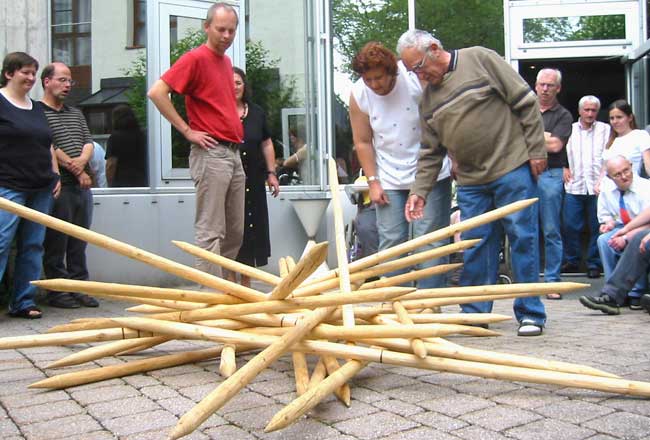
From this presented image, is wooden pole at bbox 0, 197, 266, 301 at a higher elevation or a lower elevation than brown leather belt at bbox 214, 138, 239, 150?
lower

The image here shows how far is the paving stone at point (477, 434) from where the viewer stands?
2590 millimetres

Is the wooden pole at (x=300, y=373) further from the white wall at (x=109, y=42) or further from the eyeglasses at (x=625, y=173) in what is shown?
the white wall at (x=109, y=42)

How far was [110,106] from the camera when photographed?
7848 mm

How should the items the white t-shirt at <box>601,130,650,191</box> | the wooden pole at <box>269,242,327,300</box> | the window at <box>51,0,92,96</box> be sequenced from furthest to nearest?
1. the window at <box>51,0,92,96</box>
2. the white t-shirt at <box>601,130,650,191</box>
3. the wooden pole at <box>269,242,327,300</box>

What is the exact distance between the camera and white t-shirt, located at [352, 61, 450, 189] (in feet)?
16.4

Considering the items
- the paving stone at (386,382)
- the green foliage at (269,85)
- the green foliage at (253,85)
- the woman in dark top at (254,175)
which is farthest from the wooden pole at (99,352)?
the green foliage at (269,85)

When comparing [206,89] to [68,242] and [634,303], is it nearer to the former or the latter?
[68,242]

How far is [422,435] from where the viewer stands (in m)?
2.64

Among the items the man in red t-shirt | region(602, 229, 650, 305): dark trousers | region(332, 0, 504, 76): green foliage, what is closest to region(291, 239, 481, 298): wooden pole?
the man in red t-shirt

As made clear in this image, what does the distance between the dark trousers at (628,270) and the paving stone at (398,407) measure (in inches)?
130

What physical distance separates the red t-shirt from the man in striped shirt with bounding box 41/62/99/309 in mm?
1381

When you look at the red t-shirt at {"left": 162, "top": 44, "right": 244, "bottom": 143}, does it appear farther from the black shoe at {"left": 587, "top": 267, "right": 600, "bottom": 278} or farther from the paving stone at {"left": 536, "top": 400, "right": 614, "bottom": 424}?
the black shoe at {"left": 587, "top": 267, "right": 600, "bottom": 278}

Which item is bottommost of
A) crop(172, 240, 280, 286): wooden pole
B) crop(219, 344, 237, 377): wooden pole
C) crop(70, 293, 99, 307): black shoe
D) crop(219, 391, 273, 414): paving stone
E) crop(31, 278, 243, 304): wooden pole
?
crop(219, 391, 273, 414): paving stone

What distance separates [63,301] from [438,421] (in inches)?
163
